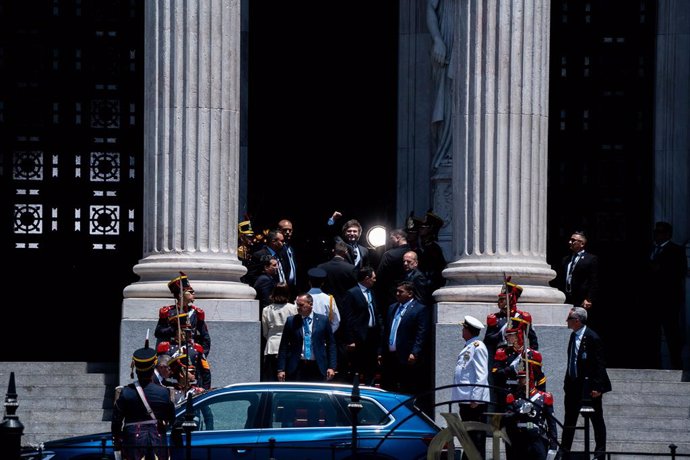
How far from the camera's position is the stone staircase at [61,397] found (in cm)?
2089

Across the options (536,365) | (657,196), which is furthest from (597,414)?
(657,196)

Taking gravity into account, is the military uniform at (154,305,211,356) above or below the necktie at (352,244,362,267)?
below

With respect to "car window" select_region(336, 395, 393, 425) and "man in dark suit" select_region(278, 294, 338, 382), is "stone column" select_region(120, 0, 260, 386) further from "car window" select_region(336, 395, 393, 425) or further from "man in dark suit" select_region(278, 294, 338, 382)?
"car window" select_region(336, 395, 393, 425)

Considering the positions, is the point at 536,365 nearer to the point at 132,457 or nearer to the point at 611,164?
the point at 132,457

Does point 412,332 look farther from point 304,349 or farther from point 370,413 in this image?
point 370,413

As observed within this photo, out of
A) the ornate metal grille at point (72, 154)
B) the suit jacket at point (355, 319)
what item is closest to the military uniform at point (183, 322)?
the suit jacket at point (355, 319)

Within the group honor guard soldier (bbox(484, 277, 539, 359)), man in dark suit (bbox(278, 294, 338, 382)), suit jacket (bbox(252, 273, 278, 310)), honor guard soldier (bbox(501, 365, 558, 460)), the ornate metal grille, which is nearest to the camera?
honor guard soldier (bbox(501, 365, 558, 460))

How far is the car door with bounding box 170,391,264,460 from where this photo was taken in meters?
16.5

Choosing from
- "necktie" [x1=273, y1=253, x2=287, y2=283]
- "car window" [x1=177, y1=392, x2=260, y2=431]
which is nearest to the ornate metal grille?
"necktie" [x1=273, y1=253, x2=287, y2=283]

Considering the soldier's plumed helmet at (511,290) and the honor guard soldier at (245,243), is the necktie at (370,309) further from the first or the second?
the honor guard soldier at (245,243)

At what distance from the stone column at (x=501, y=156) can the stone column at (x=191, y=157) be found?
2912mm

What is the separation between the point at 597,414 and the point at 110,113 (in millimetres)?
10256

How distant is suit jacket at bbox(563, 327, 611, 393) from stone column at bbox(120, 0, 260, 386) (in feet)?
13.9

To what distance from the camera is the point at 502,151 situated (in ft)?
72.0
